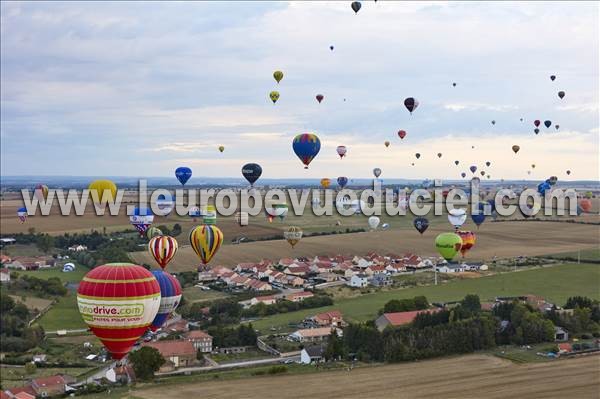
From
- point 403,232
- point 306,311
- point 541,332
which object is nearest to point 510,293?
point 541,332

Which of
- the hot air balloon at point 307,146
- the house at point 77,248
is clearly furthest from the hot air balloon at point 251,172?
the house at point 77,248

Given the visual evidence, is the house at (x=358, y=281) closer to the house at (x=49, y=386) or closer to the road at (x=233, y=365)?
A: the road at (x=233, y=365)

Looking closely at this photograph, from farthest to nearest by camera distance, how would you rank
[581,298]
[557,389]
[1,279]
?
[1,279] → [581,298] → [557,389]

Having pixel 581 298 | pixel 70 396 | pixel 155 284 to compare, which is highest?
pixel 155 284

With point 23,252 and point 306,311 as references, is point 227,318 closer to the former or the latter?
point 306,311

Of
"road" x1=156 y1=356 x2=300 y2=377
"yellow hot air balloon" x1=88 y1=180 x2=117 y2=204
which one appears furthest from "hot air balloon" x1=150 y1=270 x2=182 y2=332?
"yellow hot air balloon" x1=88 y1=180 x2=117 y2=204

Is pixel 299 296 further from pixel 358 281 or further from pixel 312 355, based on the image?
pixel 312 355

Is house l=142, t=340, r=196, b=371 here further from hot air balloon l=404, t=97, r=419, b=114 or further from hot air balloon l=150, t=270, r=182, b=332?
hot air balloon l=404, t=97, r=419, b=114
